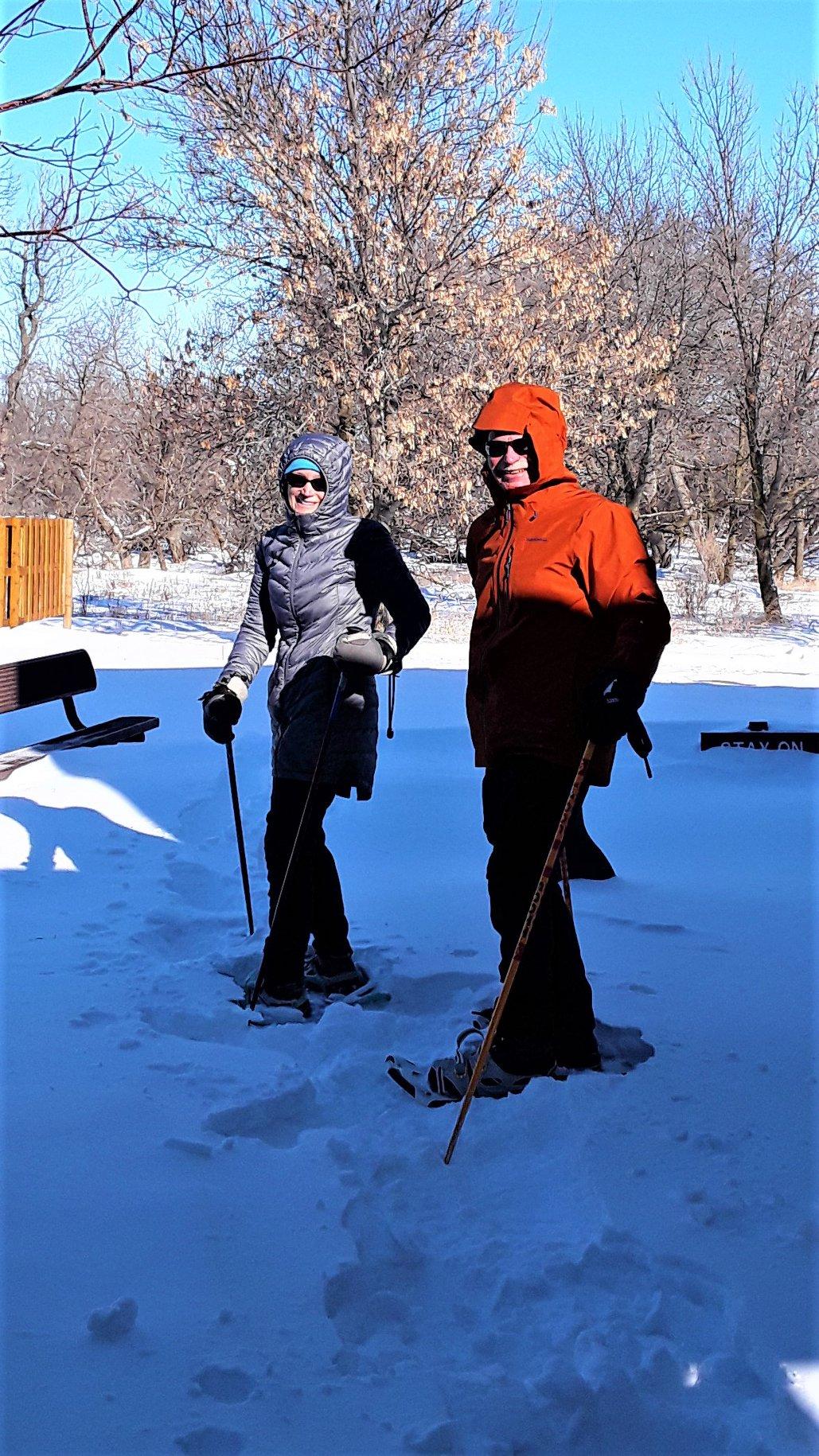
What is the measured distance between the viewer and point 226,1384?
212 centimetres

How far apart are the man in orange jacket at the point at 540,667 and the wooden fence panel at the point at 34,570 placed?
47.9 ft

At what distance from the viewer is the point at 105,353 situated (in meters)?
34.6

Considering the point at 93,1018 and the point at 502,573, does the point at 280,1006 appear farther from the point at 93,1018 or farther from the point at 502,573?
the point at 502,573

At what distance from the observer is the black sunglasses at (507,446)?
11.1ft

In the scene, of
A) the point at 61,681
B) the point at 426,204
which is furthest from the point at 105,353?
the point at 61,681

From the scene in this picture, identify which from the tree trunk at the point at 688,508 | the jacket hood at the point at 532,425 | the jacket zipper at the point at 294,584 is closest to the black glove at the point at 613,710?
the jacket hood at the point at 532,425

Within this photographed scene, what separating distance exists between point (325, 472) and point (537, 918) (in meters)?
1.63

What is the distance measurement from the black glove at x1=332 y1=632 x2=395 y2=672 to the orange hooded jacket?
0.59 m

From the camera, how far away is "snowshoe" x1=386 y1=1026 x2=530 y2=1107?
321 centimetres

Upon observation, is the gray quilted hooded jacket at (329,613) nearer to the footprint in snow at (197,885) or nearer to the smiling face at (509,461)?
the smiling face at (509,461)

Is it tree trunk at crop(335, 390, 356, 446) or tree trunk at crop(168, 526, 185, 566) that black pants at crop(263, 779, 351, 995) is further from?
tree trunk at crop(168, 526, 185, 566)

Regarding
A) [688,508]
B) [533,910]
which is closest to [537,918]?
[533,910]

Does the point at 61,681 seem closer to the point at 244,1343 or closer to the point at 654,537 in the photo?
the point at 244,1343

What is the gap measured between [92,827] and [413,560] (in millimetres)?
17515
